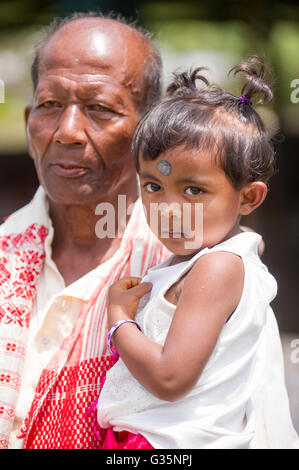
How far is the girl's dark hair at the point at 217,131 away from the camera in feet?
6.56

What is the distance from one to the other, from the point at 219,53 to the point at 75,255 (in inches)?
210

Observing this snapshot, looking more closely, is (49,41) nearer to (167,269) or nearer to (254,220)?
(167,269)

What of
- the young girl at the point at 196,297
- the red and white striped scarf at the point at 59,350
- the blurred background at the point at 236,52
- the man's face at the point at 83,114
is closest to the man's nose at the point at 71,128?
the man's face at the point at 83,114

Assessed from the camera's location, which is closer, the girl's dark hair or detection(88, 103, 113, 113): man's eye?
the girl's dark hair

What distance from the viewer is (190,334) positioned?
6.12 ft

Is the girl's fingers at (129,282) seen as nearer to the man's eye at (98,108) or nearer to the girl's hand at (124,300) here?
the girl's hand at (124,300)

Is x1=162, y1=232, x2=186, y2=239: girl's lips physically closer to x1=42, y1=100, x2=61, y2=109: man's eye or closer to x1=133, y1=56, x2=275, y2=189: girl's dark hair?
x1=133, y1=56, x2=275, y2=189: girl's dark hair

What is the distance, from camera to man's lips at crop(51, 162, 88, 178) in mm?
2660

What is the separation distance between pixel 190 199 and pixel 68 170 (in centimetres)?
80

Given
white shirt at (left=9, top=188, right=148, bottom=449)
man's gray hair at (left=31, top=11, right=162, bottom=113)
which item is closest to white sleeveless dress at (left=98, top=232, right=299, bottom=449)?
white shirt at (left=9, top=188, right=148, bottom=449)

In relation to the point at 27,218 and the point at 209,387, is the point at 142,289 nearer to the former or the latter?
the point at 209,387

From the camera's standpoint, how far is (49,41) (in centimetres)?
283

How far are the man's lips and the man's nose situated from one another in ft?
0.28

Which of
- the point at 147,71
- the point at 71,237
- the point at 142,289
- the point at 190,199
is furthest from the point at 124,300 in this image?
the point at 147,71
